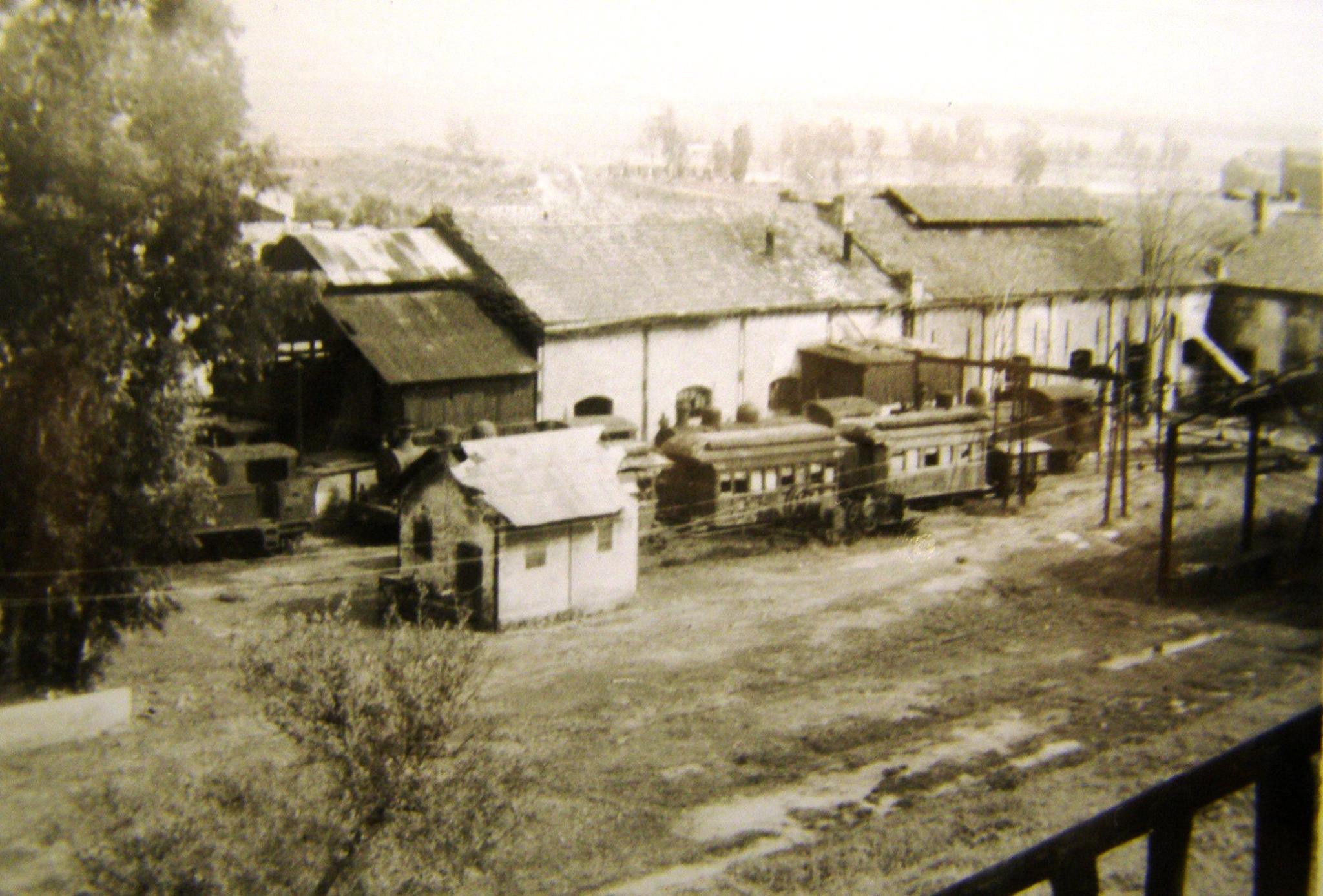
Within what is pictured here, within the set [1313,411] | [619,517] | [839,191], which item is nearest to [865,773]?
[619,517]

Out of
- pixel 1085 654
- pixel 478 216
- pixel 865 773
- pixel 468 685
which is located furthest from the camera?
pixel 478 216

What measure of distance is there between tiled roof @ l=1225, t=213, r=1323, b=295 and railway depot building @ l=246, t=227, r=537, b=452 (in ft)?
31.9

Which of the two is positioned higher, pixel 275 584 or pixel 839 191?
pixel 839 191

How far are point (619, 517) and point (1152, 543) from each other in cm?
668

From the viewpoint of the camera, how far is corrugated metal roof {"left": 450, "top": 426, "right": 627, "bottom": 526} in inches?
467

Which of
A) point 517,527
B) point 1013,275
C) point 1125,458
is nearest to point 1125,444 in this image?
point 1125,458

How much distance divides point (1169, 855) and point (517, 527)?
9883 millimetres

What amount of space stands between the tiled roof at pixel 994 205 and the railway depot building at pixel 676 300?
2691 millimetres

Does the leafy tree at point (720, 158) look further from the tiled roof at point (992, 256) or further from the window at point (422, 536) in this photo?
the tiled roof at point (992, 256)

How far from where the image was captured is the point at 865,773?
29.2 ft

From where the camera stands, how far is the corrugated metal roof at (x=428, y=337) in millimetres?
13906

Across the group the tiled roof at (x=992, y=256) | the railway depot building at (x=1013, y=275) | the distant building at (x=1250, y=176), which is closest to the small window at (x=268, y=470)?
the distant building at (x=1250, y=176)

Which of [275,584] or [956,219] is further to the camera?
[956,219]

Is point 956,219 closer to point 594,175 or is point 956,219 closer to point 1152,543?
point 1152,543
